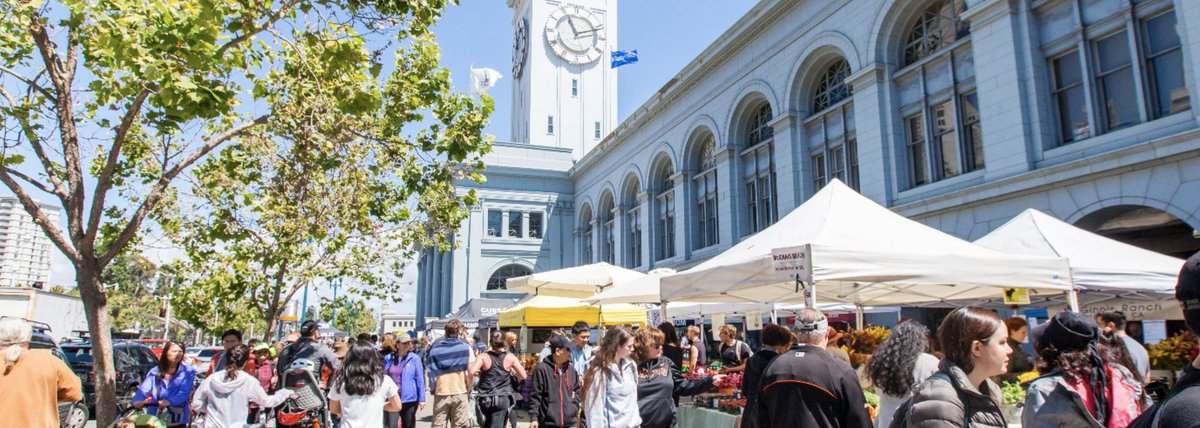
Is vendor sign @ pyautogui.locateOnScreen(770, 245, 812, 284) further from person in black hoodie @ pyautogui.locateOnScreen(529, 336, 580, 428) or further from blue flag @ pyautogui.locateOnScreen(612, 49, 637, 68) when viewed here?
blue flag @ pyautogui.locateOnScreen(612, 49, 637, 68)

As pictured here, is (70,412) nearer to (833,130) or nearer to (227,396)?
(227,396)

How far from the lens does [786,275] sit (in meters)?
6.97

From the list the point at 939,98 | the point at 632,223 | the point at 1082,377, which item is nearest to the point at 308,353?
the point at 1082,377

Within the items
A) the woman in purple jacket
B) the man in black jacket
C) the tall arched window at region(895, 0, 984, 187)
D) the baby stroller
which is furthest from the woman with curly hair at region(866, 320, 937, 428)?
the tall arched window at region(895, 0, 984, 187)

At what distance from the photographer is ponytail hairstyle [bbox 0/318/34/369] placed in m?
5.22

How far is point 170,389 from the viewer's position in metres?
8.46

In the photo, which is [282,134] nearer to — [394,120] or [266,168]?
[394,120]

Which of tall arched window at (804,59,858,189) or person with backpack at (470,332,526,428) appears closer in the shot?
person with backpack at (470,332,526,428)

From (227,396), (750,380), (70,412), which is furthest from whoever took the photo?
(70,412)

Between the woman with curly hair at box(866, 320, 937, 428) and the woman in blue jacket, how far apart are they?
296 inches

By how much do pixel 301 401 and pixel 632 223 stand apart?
30.2m

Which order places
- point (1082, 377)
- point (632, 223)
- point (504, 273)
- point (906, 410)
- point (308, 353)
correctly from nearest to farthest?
point (906, 410), point (1082, 377), point (308, 353), point (632, 223), point (504, 273)

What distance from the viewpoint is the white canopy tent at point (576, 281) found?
1466cm

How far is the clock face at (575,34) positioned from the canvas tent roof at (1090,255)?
4981 centimetres
